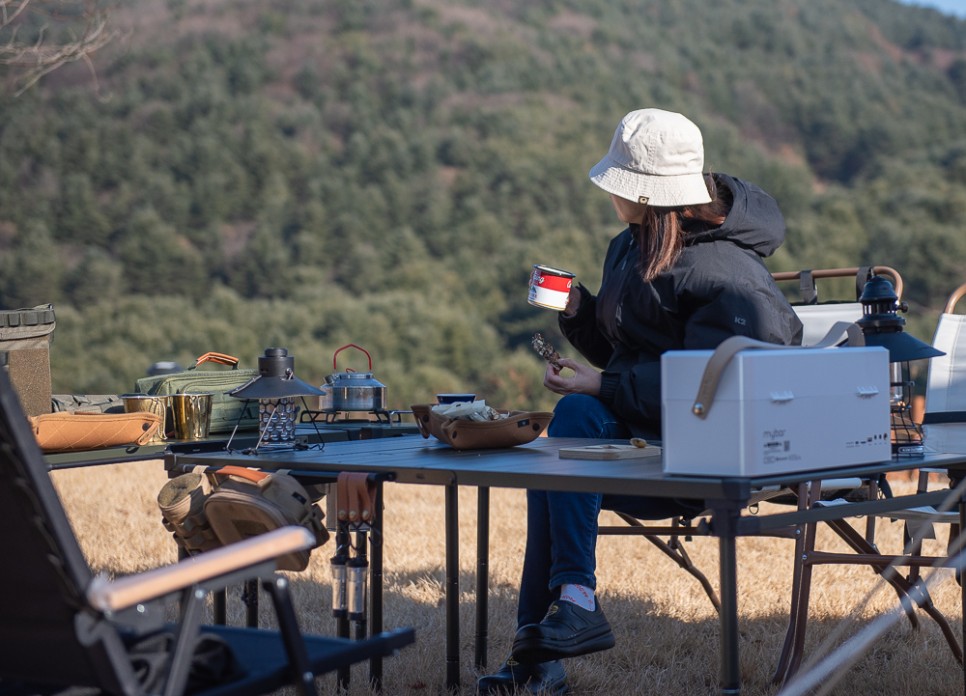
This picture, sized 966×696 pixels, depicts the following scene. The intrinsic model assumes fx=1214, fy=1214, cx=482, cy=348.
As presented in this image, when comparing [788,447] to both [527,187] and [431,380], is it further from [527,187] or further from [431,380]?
[527,187]

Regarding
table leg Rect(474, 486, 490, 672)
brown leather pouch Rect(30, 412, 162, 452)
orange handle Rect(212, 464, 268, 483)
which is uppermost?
brown leather pouch Rect(30, 412, 162, 452)

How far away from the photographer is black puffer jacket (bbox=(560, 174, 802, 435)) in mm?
2588

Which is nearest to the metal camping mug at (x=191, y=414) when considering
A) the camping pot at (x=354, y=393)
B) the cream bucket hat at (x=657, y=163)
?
the camping pot at (x=354, y=393)

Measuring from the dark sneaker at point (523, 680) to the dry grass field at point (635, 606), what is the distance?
0.15 m

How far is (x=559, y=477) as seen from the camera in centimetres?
187

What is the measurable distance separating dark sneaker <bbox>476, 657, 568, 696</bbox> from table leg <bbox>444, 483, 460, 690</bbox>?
0.10 meters

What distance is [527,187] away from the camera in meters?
25.5

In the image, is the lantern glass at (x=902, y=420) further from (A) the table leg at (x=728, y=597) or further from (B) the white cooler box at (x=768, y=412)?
(A) the table leg at (x=728, y=597)

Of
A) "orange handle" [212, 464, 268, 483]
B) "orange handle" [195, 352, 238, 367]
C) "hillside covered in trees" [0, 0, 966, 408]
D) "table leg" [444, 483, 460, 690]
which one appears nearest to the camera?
"orange handle" [212, 464, 268, 483]

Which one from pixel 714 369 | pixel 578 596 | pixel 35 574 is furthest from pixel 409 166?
pixel 35 574

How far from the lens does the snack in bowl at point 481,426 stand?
96.7 inches

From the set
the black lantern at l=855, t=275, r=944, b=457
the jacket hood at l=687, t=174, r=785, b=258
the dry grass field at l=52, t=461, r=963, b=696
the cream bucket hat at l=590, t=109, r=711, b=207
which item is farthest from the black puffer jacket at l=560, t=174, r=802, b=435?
the dry grass field at l=52, t=461, r=963, b=696

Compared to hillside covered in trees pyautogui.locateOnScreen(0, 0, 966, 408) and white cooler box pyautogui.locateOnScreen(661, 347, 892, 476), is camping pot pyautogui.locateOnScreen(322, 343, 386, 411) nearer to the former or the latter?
white cooler box pyautogui.locateOnScreen(661, 347, 892, 476)

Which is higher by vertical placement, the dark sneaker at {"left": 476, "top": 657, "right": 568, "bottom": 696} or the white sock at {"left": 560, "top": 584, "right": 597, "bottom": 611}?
the white sock at {"left": 560, "top": 584, "right": 597, "bottom": 611}
